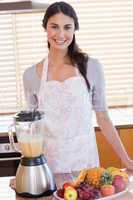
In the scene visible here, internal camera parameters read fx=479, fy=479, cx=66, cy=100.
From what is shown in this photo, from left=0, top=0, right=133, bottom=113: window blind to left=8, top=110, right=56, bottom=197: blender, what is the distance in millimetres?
1636

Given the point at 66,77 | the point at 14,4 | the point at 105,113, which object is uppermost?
the point at 14,4

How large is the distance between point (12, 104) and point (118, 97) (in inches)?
29.8

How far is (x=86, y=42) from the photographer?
3.35 meters

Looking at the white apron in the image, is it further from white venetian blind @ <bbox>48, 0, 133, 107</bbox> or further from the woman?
white venetian blind @ <bbox>48, 0, 133, 107</bbox>

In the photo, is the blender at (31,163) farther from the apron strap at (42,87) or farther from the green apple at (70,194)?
the apron strap at (42,87)

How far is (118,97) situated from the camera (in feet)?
11.2

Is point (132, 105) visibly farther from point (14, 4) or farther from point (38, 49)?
point (14, 4)

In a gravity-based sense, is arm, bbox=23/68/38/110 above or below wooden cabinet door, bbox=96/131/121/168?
above

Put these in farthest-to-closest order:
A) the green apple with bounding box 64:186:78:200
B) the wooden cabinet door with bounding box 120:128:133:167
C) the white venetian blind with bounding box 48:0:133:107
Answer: the white venetian blind with bounding box 48:0:133:107 < the wooden cabinet door with bounding box 120:128:133:167 < the green apple with bounding box 64:186:78:200

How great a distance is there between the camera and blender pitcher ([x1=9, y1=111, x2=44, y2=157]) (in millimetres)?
1695

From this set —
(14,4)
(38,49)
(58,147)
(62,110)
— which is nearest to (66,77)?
(62,110)

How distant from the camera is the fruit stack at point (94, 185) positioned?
157cm

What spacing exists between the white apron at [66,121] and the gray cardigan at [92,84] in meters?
0.03

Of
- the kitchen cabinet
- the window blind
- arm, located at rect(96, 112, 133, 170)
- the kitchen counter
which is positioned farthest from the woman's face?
the window blind
